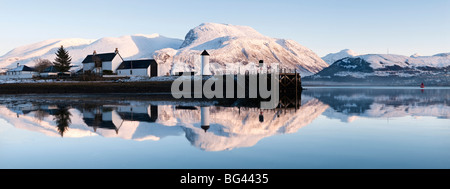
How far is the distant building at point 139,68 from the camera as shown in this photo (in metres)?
84.2

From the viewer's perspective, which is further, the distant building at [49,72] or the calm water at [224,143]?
the distant building at [49,72]

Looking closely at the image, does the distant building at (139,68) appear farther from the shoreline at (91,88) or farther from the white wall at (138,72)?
the shoreline at (91,88)

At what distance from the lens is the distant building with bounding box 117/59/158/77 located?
8419cm

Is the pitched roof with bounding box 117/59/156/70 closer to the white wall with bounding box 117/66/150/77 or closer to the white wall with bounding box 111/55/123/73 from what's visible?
the white wall with bounding box 117/66/150/77

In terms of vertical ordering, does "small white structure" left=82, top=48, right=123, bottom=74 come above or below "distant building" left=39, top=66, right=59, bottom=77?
above

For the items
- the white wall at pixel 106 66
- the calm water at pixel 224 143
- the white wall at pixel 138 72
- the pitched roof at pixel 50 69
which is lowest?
the calm water at pixel 224 143

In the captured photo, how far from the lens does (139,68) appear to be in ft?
278
